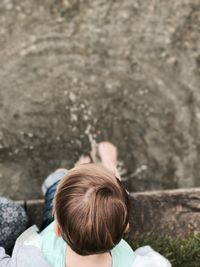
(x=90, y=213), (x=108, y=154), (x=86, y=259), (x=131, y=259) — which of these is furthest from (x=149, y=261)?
(x=108, y=154)

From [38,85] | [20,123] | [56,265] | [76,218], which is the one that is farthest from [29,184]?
[76,218]

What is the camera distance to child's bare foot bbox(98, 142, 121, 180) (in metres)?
2.40

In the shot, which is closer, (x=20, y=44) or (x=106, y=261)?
(x=106, y=261)

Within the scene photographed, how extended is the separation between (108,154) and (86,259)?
0.85 m

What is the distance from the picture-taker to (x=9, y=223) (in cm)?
191

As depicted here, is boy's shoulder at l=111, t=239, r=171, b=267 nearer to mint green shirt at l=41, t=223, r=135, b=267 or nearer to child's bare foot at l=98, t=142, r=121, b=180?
mint green shirt at l=41, t=223, r=135, b=267

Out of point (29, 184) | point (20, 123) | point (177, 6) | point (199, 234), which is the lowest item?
point (199, 234)

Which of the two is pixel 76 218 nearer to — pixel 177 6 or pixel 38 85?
pixel 38 85

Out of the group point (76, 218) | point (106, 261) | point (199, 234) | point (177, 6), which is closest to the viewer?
point (76, 218)

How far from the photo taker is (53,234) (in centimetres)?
179

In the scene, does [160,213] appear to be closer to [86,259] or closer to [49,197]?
[49,197]

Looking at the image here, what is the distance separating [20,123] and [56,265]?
101 centimetres

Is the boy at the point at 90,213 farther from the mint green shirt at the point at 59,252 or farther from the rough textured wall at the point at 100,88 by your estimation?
the rough textured wall at the point at 100,88

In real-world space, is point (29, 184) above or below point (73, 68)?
below
